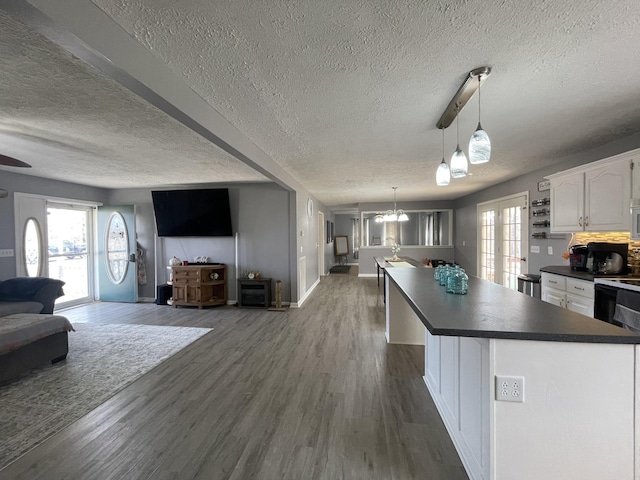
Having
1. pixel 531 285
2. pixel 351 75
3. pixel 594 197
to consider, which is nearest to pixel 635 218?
pixel 594 197

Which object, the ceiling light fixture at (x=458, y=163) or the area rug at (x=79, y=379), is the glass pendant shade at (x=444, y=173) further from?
the area rug at (x=79, y=379)

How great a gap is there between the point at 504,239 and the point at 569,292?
2.70m

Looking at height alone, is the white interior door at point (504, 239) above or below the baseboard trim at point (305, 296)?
above

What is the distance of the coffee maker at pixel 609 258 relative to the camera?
2.92 meters

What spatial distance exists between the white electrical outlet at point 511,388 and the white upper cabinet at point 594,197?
2.54 m

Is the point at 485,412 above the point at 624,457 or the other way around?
above

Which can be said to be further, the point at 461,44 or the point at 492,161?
the point at 492,161

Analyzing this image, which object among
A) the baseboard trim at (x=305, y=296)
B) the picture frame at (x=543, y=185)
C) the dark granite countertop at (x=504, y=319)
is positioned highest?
the picture frame at (x=543, y=185)

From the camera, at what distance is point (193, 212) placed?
5523mm

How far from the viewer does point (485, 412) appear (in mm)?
1337

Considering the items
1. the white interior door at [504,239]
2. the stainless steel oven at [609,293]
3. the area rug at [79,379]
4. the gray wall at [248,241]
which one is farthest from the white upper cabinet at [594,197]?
the area rug at [79,379]

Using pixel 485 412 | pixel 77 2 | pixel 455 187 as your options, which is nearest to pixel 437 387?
pixel 485 412

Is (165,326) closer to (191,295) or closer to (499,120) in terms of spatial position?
(191,295)

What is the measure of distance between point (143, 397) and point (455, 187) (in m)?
6.26
